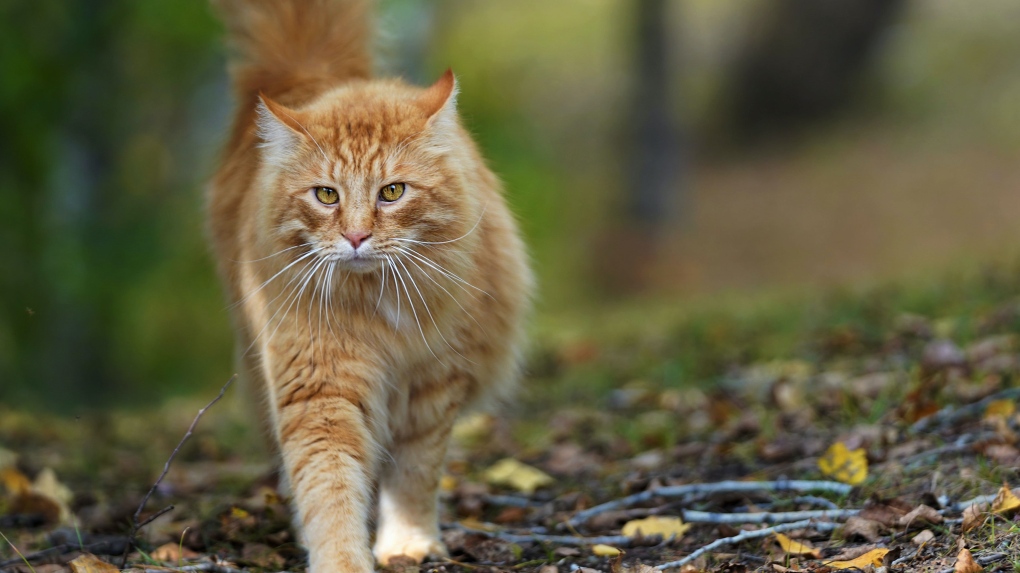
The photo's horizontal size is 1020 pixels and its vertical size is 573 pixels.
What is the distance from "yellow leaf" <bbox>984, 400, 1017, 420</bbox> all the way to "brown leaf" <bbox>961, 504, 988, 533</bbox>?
0.89 meters

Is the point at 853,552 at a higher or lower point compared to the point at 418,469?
lower

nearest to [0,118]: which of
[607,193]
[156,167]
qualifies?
[156,167]

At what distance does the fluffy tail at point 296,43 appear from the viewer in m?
3.81

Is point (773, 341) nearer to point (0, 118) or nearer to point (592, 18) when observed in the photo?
point (0, 118)

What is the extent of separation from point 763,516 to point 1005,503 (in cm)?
70

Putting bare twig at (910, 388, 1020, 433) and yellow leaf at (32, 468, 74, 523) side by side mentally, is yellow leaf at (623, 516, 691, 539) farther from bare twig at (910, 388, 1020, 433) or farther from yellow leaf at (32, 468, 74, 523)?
yellow leaf at (32, 468, 74, 523)

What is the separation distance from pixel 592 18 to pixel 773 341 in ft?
52.2

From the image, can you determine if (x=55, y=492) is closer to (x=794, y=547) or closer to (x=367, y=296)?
(x=367, y=296)

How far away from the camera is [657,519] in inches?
124

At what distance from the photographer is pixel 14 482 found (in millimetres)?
3676

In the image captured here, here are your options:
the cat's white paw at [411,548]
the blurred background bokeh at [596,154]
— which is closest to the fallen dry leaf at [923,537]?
the cat's white paw at [411,548]

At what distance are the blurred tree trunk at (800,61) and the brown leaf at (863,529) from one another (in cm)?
1391

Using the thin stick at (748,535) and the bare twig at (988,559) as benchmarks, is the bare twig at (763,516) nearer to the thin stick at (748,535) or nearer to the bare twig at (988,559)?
the thin stick at (748,535)

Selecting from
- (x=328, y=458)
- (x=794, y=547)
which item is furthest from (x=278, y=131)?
(x=794, y=547)
